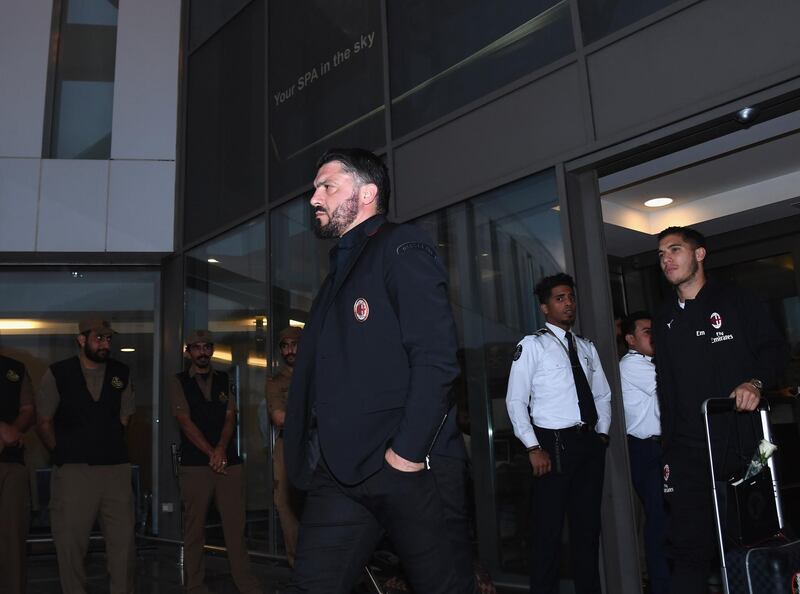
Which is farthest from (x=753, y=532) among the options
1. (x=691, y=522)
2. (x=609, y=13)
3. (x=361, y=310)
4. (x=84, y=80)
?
(x=84, y=80)

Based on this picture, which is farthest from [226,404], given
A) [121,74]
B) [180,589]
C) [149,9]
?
[149,9]

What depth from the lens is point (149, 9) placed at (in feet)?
29.6

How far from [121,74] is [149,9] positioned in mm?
925

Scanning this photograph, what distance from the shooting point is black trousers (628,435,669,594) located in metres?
4.45

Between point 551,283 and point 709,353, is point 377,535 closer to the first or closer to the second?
point 709,353

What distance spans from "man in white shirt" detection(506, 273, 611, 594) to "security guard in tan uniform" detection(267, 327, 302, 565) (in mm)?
1823

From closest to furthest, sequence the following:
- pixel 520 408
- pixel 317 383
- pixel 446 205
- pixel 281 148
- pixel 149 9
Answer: pixel 317 383 → pixel 520 408 → pixel 446 205 → pixel 281 148 → pixel 149 9

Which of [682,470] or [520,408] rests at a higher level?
[520,408]

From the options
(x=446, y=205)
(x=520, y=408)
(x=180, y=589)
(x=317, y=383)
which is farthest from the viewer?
(x=180, y=589)

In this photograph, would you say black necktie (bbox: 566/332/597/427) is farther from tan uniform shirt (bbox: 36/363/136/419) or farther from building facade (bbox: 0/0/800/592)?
tan uniform shirt (bbox: 36/363/136/419)

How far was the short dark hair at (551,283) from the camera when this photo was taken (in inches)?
166

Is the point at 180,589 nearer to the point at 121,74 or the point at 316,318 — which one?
the point at 316,318

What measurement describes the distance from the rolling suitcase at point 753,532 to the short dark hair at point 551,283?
4.08 ft

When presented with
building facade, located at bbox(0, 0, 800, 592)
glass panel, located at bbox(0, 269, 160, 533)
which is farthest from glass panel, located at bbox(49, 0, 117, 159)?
glass panel, located at bbox(0, 269, 160, 533)
